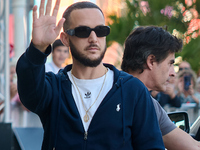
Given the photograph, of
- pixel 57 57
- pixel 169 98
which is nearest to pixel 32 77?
pixel 169 98

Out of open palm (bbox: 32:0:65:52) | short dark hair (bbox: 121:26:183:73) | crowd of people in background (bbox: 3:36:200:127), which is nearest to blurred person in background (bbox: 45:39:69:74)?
crowd of people in background (bbox: 3:36:200:127)

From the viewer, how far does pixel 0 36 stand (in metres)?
5.96

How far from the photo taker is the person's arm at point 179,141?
2.28m

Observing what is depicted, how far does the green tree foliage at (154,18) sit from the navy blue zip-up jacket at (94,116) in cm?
1078

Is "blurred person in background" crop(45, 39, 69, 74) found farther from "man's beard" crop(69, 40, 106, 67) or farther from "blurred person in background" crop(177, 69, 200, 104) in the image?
"man's beard" crop(69, 40, 106, 67)

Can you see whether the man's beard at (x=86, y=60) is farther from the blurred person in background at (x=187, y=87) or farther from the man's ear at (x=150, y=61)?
the blurred person in background at (x=187, y=87)

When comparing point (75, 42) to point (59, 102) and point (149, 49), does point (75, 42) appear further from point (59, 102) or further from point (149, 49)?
point (149, 49)

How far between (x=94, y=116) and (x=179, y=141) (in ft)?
2.11

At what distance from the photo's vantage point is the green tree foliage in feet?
41.8

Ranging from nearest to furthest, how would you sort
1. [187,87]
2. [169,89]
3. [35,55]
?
1. [35,55]
2. [169,89]
3. [187,87]

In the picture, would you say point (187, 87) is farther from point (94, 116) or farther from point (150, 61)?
point (94, 116)

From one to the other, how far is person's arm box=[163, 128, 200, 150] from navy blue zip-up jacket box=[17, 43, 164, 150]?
355 mm

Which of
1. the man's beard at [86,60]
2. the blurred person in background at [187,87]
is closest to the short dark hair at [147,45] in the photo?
the man's beard at [86,60]

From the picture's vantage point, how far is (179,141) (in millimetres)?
2281
